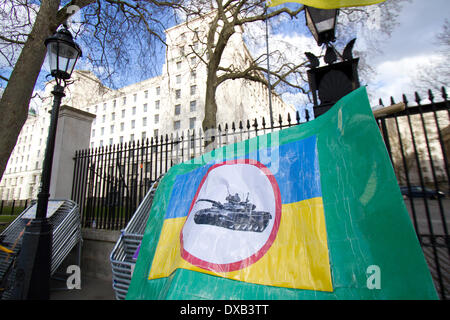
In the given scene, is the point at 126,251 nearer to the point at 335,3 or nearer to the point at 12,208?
the point at 335,3

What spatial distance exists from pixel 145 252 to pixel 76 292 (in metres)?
→ 3.35

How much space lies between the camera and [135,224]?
316 cm

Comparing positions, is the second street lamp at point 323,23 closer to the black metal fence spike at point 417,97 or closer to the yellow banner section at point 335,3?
the yellow banner section at point 335,3

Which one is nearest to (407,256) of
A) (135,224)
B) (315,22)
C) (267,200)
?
(267,200)

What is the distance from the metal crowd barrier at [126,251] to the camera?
92.2 inches

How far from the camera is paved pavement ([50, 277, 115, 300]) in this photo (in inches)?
151

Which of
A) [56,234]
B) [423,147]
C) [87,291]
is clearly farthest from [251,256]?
[56,234]

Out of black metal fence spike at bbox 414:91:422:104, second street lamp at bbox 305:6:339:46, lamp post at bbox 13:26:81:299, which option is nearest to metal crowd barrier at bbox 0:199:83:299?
lamp post at bbox 13:26:81:299

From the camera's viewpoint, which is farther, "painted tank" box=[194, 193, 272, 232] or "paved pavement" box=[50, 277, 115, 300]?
"paved pavement" box=[50, 277, 115, 300]

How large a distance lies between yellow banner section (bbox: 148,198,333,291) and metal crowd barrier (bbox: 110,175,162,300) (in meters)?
1.26

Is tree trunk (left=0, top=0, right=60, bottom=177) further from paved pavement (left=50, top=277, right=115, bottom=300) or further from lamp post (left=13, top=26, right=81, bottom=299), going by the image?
paved pavement (left=50, top=277, right=115, bottom=300)

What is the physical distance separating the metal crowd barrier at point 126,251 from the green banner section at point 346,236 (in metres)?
0.68

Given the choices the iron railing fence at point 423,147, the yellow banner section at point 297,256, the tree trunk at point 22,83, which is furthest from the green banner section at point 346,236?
the tree trunk at point 22,83

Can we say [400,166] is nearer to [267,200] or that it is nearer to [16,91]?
[267,200]
